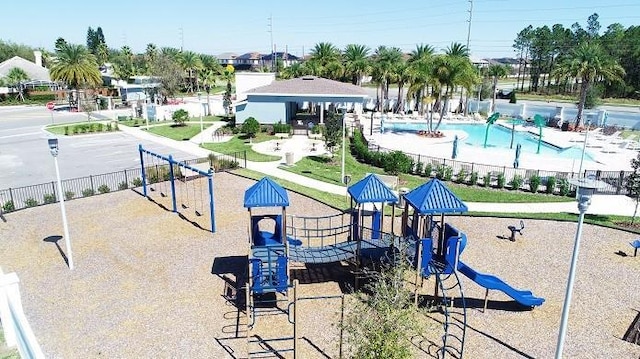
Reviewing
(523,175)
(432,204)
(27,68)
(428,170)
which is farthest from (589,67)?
(27,68)

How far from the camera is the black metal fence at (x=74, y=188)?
21.0 meters

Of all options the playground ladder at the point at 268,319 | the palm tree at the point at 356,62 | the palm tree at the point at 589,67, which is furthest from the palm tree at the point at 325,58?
the playground ladder at the point at 268,319

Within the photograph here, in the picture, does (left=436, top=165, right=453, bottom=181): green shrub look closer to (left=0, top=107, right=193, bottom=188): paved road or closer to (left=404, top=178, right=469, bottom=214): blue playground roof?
(left=404, top=178, right=469, bottom=214): blue playground roof

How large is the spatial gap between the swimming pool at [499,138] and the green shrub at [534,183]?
13001mm

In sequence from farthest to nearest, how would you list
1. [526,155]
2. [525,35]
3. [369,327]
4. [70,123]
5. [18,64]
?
[525,35] → [18,64] → [70,123] → [526,155] → [369,327]

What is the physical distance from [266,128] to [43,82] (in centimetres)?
5564

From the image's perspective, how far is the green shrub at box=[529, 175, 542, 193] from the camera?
24.3 m

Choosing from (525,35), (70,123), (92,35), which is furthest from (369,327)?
(92,35)

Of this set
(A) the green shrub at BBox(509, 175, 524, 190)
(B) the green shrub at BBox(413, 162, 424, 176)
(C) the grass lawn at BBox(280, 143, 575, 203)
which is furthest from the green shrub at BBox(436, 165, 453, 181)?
(A) the green shrub at BBox(509, 175, 524, 190)

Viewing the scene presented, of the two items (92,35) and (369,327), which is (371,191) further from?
(92,35)

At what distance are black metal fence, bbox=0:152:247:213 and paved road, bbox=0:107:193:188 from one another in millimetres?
2097

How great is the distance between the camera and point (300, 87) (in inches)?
1674

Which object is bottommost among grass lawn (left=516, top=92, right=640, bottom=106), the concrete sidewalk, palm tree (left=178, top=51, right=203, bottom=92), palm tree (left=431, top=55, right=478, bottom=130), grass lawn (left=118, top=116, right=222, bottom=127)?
the concrete sidewalk

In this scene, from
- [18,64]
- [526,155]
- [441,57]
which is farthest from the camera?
[18,64]
